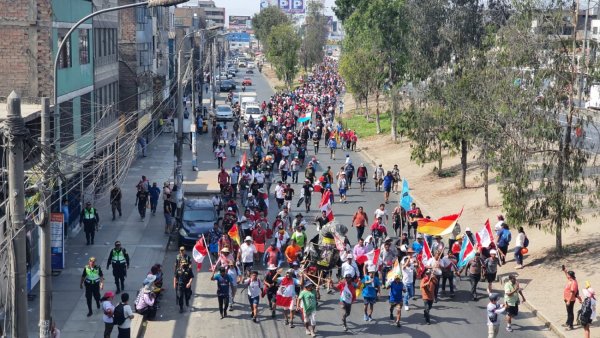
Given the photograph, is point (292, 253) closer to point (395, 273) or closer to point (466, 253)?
point (395, 273)

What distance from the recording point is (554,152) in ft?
75.2

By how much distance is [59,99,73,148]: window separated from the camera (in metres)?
26.6

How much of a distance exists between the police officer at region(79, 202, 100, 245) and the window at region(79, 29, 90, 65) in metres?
6.04

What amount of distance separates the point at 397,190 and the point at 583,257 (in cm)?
1430

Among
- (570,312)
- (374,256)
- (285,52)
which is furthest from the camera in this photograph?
(285,52)

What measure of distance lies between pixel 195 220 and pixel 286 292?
822 cm

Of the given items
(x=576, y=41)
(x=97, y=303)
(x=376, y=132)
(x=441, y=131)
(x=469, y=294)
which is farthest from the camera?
(x=376, y=132)

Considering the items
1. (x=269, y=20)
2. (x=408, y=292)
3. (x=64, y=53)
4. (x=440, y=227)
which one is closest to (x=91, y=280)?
(x=408, y=292)

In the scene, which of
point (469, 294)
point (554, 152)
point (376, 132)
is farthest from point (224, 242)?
point (376, 132)

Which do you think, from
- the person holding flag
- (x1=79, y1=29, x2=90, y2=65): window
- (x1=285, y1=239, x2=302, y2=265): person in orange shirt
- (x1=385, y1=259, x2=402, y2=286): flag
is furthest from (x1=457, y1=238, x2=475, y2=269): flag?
(x1=79, y1=29, x2=90, y2=65): window

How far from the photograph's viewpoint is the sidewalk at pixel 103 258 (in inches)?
746

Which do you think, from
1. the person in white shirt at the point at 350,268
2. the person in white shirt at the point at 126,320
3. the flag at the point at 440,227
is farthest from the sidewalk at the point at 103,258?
the flag at the point at 440,227

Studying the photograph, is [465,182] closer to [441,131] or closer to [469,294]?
[441,131]

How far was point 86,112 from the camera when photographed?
99.7ft
